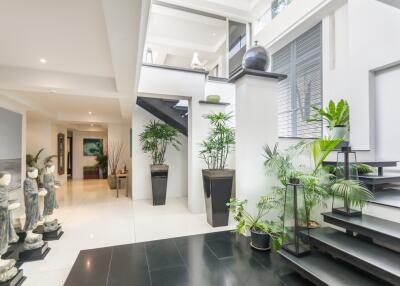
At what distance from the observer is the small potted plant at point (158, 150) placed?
201 inches

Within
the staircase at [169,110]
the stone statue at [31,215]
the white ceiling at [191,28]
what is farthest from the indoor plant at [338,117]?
the white ceiling at [191,28]

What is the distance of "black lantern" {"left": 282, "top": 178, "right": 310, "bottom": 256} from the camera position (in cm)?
226

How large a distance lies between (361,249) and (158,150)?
464 cm

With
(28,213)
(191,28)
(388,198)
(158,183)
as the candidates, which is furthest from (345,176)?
(191,28)

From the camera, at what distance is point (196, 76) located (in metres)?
4.59

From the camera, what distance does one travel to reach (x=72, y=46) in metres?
2.89

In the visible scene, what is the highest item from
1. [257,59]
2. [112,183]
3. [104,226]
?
[257,59]

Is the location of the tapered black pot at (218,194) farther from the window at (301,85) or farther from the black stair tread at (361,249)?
the window at (301,85)

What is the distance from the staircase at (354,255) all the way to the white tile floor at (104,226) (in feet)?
5.22

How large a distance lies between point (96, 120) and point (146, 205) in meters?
4.37

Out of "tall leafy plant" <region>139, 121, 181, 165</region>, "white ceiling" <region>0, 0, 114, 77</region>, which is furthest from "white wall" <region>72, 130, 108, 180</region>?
"white ceiling" <region>0, 0, 114, 77</region>

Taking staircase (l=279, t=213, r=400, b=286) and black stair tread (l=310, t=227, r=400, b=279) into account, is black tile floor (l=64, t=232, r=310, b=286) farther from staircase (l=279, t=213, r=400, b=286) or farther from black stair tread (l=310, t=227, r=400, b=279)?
black stair tread (l=310, t=227, r=400, b=279)

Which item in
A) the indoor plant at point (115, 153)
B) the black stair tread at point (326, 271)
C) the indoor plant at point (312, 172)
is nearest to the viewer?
the black stair tread at point (326, 271)

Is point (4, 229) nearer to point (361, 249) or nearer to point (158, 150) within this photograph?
point (361, 249)
